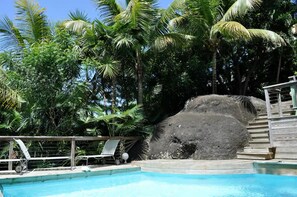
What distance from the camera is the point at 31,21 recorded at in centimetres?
1394

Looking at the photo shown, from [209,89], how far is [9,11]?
1055 cm

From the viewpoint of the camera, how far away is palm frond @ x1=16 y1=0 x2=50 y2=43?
549 inches

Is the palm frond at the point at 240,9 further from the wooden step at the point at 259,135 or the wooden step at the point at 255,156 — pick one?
the wooden step at the point at 255,156

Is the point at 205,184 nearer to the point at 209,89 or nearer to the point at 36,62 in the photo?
the point at 36,62

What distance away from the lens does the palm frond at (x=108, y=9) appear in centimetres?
1327

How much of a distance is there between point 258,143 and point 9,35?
37.0 feet

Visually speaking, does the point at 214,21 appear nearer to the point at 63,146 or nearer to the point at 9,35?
the point at 63,146

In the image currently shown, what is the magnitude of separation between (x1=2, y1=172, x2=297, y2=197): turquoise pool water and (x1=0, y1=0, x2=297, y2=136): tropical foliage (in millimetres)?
2952

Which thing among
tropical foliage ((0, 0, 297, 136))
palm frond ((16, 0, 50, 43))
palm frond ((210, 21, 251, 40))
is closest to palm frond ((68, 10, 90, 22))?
tropical foliage ((0, 0, 297, 136))

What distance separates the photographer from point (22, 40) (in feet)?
45.8

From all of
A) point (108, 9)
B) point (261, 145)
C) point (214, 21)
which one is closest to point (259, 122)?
point (261, 145)

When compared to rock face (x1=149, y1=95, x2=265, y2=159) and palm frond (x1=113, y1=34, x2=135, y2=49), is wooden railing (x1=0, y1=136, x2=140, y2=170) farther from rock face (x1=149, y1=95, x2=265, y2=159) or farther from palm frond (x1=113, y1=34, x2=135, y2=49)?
palm frond (x1=113, y1=34, x2=135, y2=49)

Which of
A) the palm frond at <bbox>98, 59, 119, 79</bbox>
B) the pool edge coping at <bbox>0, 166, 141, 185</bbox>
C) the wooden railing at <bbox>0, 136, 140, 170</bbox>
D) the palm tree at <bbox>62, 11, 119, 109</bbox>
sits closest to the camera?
the pool edge coping at <bbox>0, 166, 141, 185</bbox>

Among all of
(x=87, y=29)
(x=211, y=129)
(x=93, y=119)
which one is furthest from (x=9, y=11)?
(x=211, y=129)
